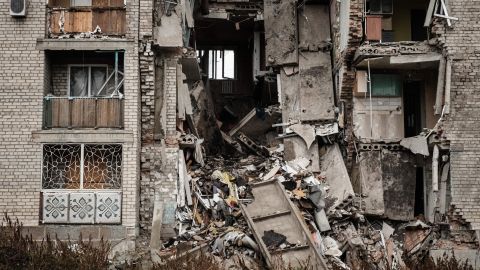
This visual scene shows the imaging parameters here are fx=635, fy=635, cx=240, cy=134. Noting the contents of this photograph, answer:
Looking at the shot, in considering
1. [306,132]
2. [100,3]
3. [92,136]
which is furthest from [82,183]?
[306,132]

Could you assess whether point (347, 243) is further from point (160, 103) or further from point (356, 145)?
point (160, 103)

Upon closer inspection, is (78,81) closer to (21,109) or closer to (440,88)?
(21,109)

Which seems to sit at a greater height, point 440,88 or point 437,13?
point 437,13

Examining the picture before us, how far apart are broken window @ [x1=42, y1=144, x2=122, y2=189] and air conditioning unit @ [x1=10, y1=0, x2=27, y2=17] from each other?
3.67 m

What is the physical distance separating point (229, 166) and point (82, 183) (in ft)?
16.6

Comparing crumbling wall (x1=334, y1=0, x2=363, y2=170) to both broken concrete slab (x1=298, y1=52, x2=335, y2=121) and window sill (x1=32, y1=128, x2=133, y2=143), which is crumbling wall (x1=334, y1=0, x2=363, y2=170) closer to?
broken concrete slab (x1=298, y1=52, x2=335, y2=121)

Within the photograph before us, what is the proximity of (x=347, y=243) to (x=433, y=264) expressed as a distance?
2.57m

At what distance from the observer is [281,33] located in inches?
867

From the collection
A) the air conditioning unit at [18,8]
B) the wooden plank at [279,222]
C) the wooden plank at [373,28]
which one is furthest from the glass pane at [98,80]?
the wooden plank at [373,28]

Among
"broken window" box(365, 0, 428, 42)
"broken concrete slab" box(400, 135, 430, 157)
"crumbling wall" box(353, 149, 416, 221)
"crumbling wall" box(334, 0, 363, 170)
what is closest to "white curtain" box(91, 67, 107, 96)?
"crumbling wall" box(334, 0, 363, 170)

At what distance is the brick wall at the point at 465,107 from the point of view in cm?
1716

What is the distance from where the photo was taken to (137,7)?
57.5 ft

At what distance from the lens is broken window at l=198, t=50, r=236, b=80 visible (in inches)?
1041

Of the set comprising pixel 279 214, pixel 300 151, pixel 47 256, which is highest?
pixel 300 151
